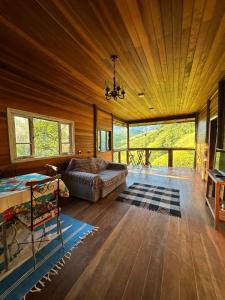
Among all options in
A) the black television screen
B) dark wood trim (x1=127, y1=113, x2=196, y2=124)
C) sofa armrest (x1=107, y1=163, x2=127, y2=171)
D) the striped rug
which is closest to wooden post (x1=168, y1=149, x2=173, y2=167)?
dark wood trim (x1=127, y1=113, x2=196, y2=124)

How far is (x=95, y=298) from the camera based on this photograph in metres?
1.18

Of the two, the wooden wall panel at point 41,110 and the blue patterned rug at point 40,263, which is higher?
the wooden wall panel at point 41,110

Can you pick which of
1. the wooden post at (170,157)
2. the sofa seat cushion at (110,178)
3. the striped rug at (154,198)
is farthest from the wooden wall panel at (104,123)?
the wooden post at (170,157)

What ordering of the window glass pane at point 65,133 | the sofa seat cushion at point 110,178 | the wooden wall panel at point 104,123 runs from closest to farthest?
the sofa seat cushion at point 110,178 → the window glass pane at point 65,133 → the wooden wall panel at point 104,123

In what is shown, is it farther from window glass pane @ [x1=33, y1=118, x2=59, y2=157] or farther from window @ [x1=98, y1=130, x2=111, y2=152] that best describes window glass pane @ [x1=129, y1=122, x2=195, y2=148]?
window glass pane @ [x1=33, y1=118, x2=59, y2=157]

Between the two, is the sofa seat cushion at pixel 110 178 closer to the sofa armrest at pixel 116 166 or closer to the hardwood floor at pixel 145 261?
the sofa armrest at pixel 116 166

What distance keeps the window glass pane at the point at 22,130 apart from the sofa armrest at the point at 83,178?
1.18 meters

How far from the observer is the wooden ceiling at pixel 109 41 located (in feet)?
4.28

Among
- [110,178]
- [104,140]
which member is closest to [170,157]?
[104,140]

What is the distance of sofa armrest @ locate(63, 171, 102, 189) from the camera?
294cm

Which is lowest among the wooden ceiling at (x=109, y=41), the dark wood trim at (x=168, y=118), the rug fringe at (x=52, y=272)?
the rug fringe at (x=52, y=272)

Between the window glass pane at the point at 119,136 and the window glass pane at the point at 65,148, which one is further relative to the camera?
the window glass pane at the point at 119,136

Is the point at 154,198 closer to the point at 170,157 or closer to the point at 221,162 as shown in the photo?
the point at 221,162

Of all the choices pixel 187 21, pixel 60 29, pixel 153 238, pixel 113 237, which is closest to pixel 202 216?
pixel 153 238
